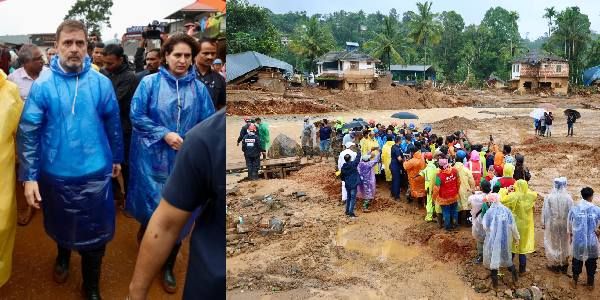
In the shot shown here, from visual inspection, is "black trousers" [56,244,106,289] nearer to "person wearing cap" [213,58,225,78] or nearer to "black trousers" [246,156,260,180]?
"person wearing cap" [213,58,225,78]

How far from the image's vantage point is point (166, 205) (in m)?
0.90

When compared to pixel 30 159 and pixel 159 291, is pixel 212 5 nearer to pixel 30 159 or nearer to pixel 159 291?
pixel 30 159

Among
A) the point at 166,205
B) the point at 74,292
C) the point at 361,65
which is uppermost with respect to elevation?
the point at 361,65

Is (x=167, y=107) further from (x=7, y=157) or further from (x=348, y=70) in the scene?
(x=348, y=70)

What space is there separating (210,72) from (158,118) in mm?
164

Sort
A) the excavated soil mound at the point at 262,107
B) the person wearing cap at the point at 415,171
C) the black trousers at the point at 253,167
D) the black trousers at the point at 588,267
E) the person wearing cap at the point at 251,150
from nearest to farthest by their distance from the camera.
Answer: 1. the excavated soil mound at the point at 262,107
2. the person wearing cap at the point at 251,150
3. the black trousers at the point at 253,167
4. the black trousers at the point at 588,267
5. the person wearing cap at the point at 415,171

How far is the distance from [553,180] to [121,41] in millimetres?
2369

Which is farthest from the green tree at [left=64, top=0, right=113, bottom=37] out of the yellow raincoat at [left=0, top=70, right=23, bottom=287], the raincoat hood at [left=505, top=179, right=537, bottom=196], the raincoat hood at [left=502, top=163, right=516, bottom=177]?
the raincoat hood at [left=502, top=163, right=516, bottom=177]

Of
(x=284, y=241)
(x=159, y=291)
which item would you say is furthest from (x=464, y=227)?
(x=159, y=291)

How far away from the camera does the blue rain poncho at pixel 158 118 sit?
1019 mm

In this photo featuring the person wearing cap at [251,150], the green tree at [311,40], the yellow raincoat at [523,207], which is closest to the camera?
the person wearing cap at [251,150]

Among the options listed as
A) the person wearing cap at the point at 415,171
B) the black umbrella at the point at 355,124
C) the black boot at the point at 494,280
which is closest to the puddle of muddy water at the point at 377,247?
the black boot at the point at 494,280

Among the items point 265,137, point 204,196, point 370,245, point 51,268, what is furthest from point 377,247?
point 204,196

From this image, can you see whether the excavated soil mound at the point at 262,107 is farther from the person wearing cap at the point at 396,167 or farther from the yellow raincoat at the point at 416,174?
the yellow raincoat at the point at 416,174
